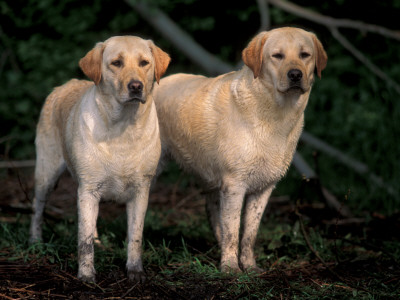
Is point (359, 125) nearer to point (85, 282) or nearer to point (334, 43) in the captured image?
point (334, 43)

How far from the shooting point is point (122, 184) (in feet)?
14.4

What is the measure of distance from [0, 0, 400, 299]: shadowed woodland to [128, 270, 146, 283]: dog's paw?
9cm

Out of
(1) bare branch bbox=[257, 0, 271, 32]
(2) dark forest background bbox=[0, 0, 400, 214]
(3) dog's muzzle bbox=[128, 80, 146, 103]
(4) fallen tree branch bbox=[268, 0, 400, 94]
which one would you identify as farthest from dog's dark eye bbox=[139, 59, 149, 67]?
(2) dark forest background bbox=[0, 0, 400, 214]

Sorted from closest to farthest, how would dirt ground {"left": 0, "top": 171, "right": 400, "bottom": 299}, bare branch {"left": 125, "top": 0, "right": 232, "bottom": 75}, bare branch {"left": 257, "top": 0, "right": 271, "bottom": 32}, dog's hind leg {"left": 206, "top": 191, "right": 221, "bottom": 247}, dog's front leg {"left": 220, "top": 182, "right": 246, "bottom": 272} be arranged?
dirt ground {"left": 0, "top": 171, "right": 400, "bottom": 299}
dog's front leg {"left": 220, "top": 182, "right": 246, "bottom": 272}
dog's hind leg {"left": 206, "top": 191, "right": 221, "bottom": 247}
bare branch {"left": 257, "top": 0, "right": 271, "bottom": 32}
bare branch {"left": 125, "top": 0, "right": 232, "bottom": 75}

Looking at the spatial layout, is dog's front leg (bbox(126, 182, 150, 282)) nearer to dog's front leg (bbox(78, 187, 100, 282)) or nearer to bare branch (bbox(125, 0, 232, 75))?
dog's front leg (bbox(78, 187, 100, 282))

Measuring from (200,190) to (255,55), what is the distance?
3.24 meters

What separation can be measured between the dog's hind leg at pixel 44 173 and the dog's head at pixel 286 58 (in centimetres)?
198

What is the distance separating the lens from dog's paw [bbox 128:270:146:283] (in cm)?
429

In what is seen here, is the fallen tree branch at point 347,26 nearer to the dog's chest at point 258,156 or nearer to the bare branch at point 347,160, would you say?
the bare branch at point 347,160

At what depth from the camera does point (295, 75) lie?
4.22 metres

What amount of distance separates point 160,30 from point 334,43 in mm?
2829

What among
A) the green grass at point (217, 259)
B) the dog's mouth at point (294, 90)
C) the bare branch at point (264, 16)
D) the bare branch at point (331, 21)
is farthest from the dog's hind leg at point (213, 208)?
the bare branch at point (331, 21)

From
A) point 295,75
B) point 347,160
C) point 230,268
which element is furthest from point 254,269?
point 347,160

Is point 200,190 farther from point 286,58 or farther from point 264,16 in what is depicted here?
point 286,58
